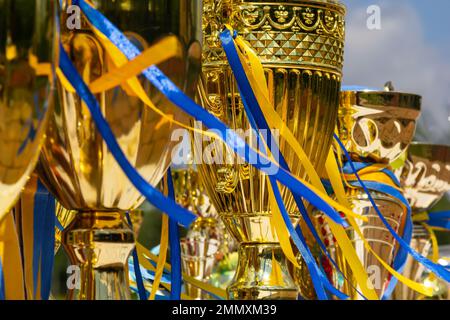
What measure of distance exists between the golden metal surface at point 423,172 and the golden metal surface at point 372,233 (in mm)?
346

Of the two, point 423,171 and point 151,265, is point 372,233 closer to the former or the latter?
point 151,265

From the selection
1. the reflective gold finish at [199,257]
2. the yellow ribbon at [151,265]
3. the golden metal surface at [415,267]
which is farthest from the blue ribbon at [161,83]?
the reflective gold finish at [199,257]

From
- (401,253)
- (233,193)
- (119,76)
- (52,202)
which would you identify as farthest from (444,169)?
(119,76)

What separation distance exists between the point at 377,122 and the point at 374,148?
0.03 m

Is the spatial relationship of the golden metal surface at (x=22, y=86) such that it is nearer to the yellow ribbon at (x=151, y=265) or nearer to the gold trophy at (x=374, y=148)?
the yellow ribbon at (x=151, y=265)

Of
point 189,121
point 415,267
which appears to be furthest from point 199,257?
point 189,121

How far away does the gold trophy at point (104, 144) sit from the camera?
1.91ft

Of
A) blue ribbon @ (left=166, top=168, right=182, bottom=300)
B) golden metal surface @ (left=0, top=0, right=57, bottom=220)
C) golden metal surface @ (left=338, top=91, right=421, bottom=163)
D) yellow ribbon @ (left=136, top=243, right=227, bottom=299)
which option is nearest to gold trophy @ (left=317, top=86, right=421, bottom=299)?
golden metal surface @ (left=338, top=91, right=421, bottom=163)

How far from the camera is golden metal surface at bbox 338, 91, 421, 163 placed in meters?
1.12

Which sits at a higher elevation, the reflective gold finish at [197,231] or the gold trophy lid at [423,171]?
the gold trophy lid at [423,171]

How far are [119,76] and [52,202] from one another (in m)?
0.17

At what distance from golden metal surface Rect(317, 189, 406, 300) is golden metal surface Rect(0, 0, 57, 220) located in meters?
0.61

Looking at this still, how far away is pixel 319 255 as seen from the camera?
1.08 m

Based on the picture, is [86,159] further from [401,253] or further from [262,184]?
[401,253]
